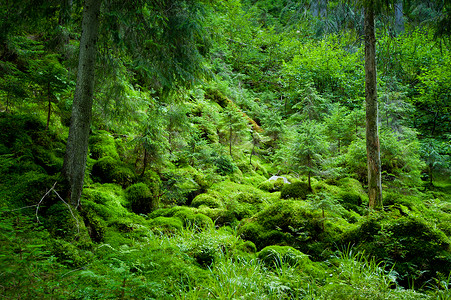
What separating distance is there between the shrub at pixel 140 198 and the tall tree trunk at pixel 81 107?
176 centimetres

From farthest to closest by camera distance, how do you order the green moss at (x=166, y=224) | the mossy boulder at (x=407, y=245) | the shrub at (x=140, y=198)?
1. the shrub at (x=140, y=198)
2. the green moss at (x=166, y=224)
3. the mossy boulder at (x=407, y=245)

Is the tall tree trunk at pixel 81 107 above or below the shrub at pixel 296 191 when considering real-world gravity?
above

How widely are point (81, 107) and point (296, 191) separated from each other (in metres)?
5.75

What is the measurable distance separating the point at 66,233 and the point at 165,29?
3.51 meters

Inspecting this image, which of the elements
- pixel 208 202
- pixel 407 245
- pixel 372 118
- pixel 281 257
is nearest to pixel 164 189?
pixel 208 202

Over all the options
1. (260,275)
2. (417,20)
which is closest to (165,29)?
(260,275)

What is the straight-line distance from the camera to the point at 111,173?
20.2 feet

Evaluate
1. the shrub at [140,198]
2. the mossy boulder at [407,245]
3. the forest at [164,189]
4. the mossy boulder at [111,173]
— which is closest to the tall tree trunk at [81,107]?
the forest at [164,189]

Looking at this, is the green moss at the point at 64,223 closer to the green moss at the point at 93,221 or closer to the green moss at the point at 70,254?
the green moss at the point at 70,254

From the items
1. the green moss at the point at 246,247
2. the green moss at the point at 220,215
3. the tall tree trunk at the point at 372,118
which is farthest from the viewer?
the tall tree trunk at the point at 372,118

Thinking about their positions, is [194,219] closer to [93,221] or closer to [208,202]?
[208,202]

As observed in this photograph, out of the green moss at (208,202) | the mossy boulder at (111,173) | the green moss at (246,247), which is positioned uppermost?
the mossy boulder at (111,173)

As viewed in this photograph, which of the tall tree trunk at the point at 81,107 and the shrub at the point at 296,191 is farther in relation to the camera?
the shrub at the point at 296,191

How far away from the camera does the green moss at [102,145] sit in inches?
268
